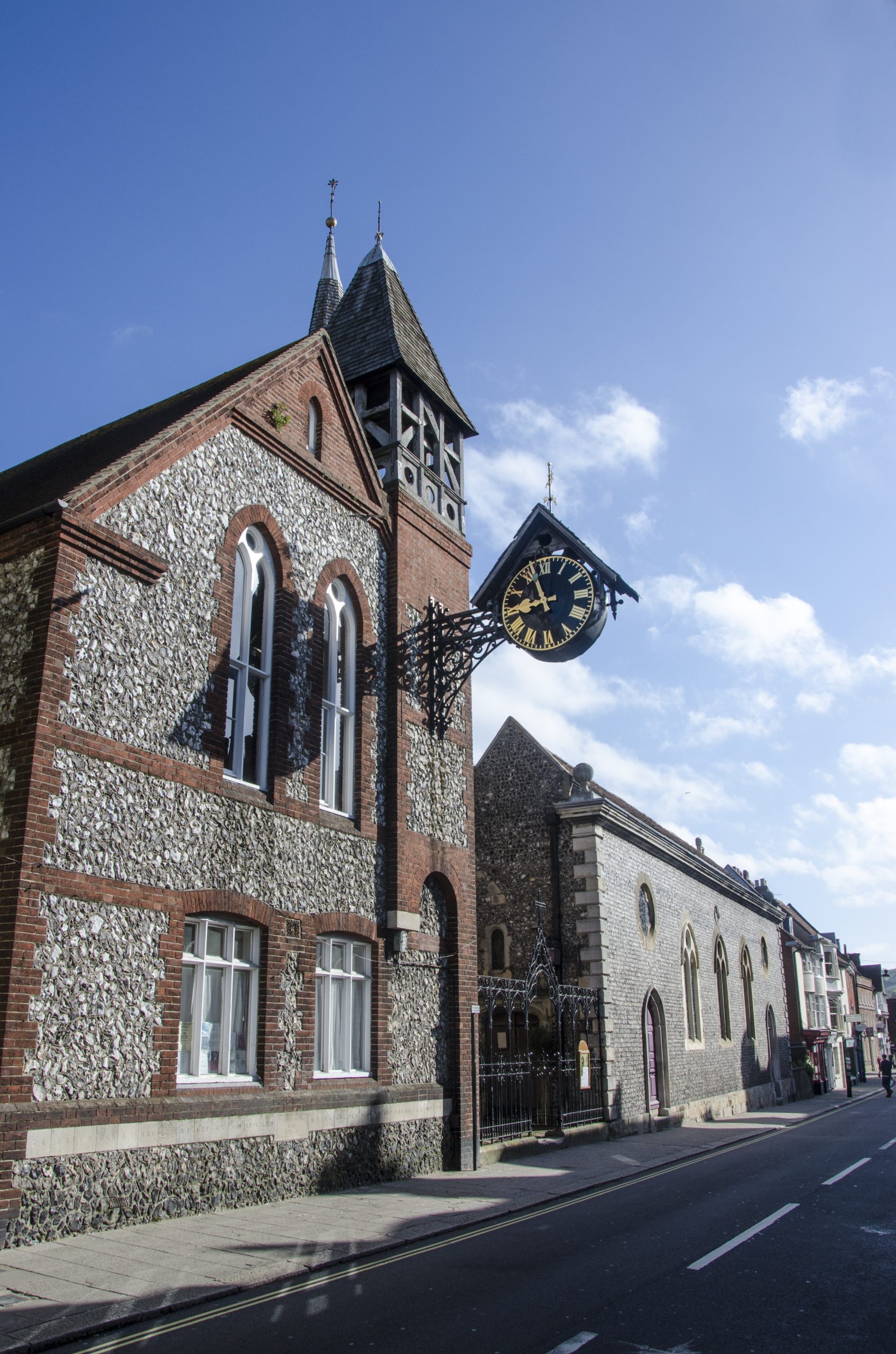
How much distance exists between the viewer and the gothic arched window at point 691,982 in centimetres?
2980

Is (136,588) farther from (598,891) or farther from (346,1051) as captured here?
(598,891)

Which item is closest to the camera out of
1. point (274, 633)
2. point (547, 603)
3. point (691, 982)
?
point (274, 633)

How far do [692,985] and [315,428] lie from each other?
2213 cm

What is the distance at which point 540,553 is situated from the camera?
16797mm

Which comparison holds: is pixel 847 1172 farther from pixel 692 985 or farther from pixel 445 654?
pixel 692 985

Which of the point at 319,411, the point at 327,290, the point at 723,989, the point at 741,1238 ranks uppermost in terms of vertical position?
the point at 327,290

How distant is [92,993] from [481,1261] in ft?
14.4

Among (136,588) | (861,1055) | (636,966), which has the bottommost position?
(861,1055)

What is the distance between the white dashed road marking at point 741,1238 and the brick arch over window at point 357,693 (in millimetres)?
7023

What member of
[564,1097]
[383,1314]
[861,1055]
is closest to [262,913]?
[383,1314]

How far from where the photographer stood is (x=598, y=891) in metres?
23.0

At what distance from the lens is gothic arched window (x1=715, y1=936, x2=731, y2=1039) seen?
3388cm

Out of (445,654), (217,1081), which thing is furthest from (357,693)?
(217,1081)

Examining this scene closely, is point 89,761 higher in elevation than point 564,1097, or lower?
higher
